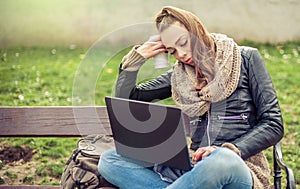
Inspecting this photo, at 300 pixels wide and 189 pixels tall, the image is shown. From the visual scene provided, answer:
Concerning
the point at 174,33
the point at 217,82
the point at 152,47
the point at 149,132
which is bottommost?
the point at 149,132

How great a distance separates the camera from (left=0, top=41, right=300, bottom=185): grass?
5570mm

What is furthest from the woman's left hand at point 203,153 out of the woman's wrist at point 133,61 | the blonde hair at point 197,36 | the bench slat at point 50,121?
the bench slat at point 50,121

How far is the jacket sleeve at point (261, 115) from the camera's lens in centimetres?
339

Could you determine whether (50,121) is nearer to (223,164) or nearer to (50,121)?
(50,121)

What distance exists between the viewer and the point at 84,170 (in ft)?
11.5

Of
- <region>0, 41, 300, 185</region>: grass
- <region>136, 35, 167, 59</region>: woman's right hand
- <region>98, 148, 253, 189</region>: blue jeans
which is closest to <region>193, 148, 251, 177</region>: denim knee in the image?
<region>98, 148, 253, 189</region>: blue jeans

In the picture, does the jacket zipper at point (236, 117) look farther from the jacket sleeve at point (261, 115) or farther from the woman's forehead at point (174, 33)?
the woman's forehead at point (174, 33)

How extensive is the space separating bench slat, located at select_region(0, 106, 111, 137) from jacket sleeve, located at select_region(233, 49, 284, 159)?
95 centimetres

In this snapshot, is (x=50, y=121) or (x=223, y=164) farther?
(x=50, y=121)

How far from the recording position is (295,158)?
5570 millimetres

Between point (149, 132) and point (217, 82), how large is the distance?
1.56 ft

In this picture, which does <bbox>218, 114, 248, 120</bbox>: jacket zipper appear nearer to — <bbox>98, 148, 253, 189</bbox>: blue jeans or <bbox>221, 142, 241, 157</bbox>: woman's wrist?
<bbox>221, 142, 241, 157</bbox>: woman's wrist

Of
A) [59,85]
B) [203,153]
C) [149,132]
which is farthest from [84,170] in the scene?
[59,85]

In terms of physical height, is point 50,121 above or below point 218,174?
below
